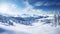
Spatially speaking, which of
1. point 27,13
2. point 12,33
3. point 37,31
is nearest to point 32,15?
point 27,13

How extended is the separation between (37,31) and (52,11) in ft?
1.05

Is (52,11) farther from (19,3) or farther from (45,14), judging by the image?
(19,3)

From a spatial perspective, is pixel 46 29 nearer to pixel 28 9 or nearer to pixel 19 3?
pixel 28 9

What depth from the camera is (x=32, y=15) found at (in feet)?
5.00

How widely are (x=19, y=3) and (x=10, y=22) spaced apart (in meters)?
0.26

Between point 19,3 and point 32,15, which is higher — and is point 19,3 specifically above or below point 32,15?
above

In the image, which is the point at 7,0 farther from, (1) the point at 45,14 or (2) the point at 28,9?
(1) the point at 45,14

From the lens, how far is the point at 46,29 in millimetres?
1514

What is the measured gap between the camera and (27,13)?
152 cm

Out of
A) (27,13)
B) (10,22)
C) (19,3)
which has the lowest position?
(10,22)

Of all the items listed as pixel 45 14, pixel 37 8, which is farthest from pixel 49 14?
pixel 37 8

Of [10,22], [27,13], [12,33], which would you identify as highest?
[27,13]

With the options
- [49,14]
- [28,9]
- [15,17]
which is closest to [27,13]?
[28,9]

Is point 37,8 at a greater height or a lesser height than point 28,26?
greater
